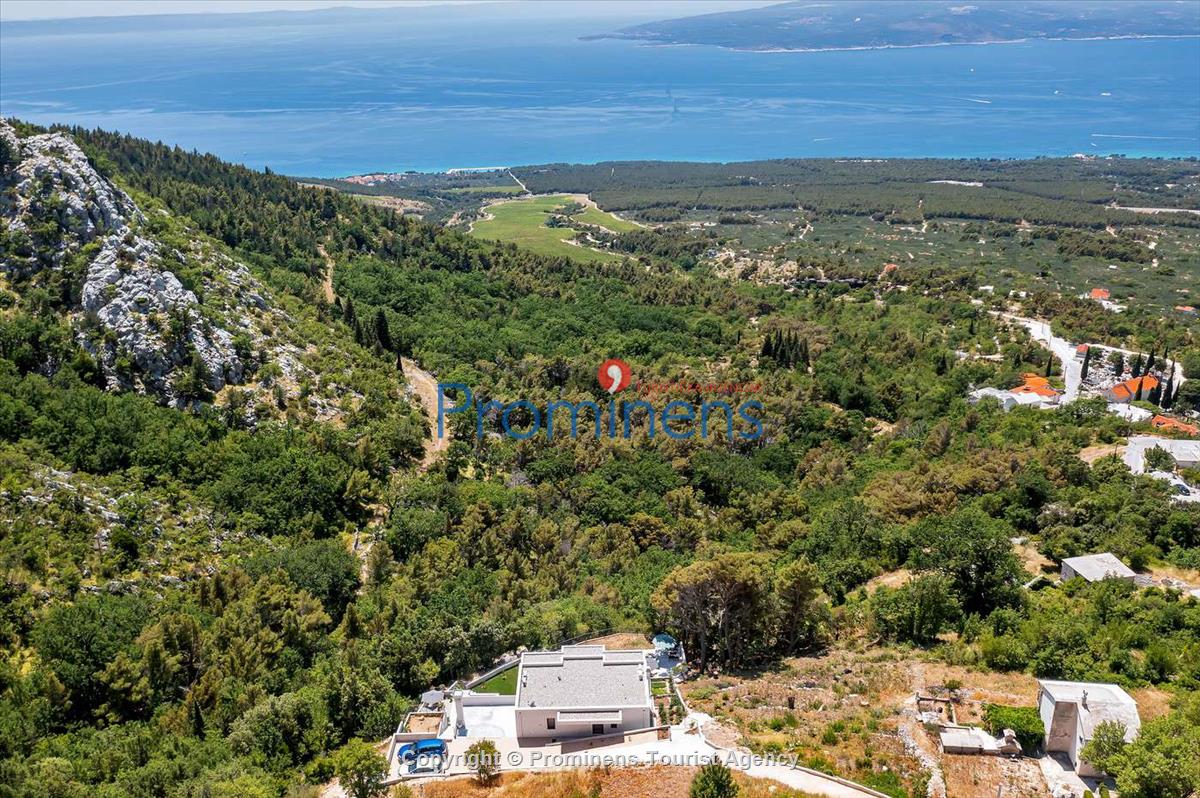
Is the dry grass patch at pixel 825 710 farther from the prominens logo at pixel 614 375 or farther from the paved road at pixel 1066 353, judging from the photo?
the paved road at pixel 1066 353

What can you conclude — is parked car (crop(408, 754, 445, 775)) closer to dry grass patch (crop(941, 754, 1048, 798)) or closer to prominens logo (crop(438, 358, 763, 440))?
dry grass patch (crop(941, 754, 1048, 798))

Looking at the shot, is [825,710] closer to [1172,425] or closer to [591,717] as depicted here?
[591,717]

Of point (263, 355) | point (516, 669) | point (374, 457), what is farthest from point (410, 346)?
point (516, 669)

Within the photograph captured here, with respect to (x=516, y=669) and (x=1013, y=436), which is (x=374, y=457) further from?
(x=1013, y=436)

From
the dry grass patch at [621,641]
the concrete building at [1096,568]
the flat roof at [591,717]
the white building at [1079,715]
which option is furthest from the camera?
the concrete building at [1096,568]

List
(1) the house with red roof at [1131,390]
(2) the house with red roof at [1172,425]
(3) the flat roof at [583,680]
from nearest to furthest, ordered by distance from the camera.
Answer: (3) the flat roof at [583,680]
(2) the house with red roof at [1172,425]
(1) the house with red roof at [1131,390]

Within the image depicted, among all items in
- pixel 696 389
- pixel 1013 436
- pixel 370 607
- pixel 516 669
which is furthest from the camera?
pixel 696 389

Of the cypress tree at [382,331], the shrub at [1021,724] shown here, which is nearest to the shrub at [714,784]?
the shrub at [1021,724]
